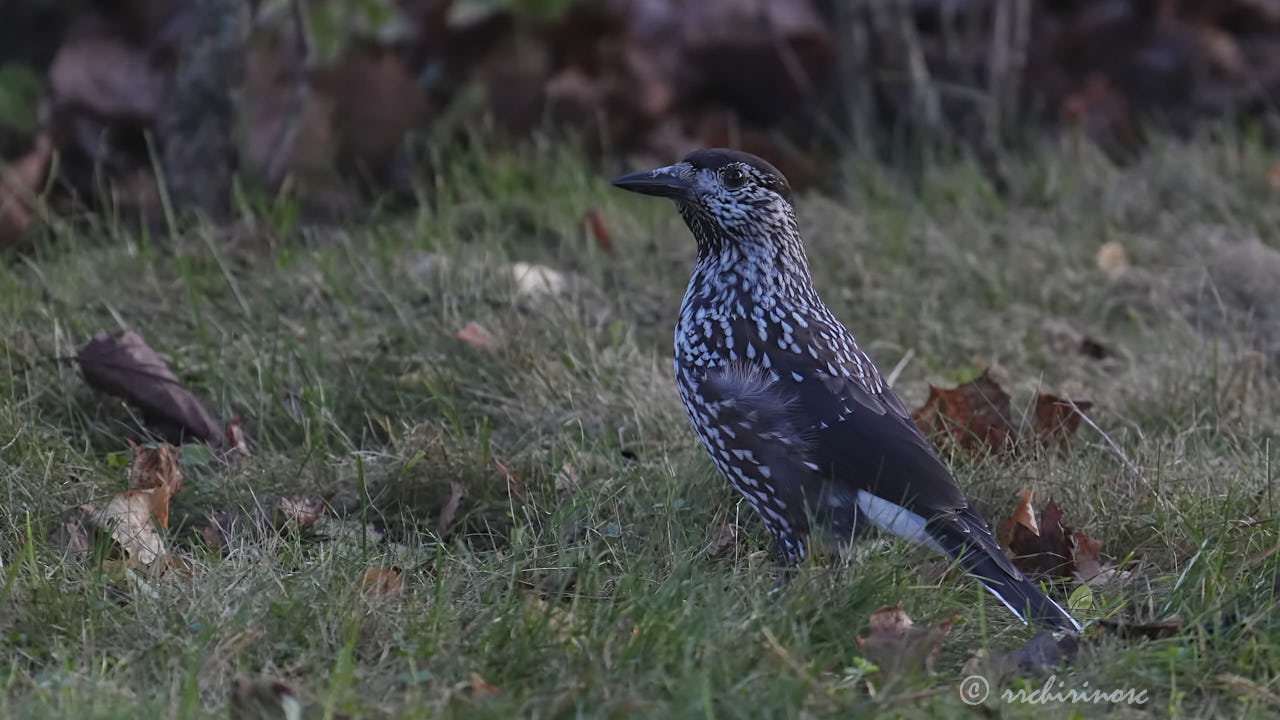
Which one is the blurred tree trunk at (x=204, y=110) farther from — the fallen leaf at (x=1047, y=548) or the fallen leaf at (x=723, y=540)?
the fallen leaf at (x=1047, y=548)

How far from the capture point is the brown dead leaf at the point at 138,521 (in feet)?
10.6

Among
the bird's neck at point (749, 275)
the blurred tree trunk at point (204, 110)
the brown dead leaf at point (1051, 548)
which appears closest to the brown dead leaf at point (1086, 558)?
the brown dead leaf at point (1051, 548)

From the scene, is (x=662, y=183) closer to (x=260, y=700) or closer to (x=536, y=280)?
(x=536, y=280)

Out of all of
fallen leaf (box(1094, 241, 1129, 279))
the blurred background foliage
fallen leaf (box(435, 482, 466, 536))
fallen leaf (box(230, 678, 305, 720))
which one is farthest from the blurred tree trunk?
fallen leaf (box(1094, 241, 1129, 279))

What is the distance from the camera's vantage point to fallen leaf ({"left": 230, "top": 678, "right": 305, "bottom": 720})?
2.56 m

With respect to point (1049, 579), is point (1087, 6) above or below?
above

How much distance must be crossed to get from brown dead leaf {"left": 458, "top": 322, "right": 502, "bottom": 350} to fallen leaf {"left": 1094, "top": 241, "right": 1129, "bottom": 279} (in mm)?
2331

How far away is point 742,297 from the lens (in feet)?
12.0

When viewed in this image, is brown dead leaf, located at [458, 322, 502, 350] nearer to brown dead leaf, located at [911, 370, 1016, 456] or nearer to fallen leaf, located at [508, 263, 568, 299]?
fallen leaf, located at [508, 263, 568, 299]

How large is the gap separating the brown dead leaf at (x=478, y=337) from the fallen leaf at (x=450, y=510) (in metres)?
0.71

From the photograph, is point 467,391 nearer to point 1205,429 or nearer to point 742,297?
point 742,297

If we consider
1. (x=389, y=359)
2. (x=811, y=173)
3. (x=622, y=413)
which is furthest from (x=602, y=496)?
(x=811, y=173)

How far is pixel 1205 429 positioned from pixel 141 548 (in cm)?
280

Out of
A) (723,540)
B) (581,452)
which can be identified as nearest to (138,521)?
(581,452)
